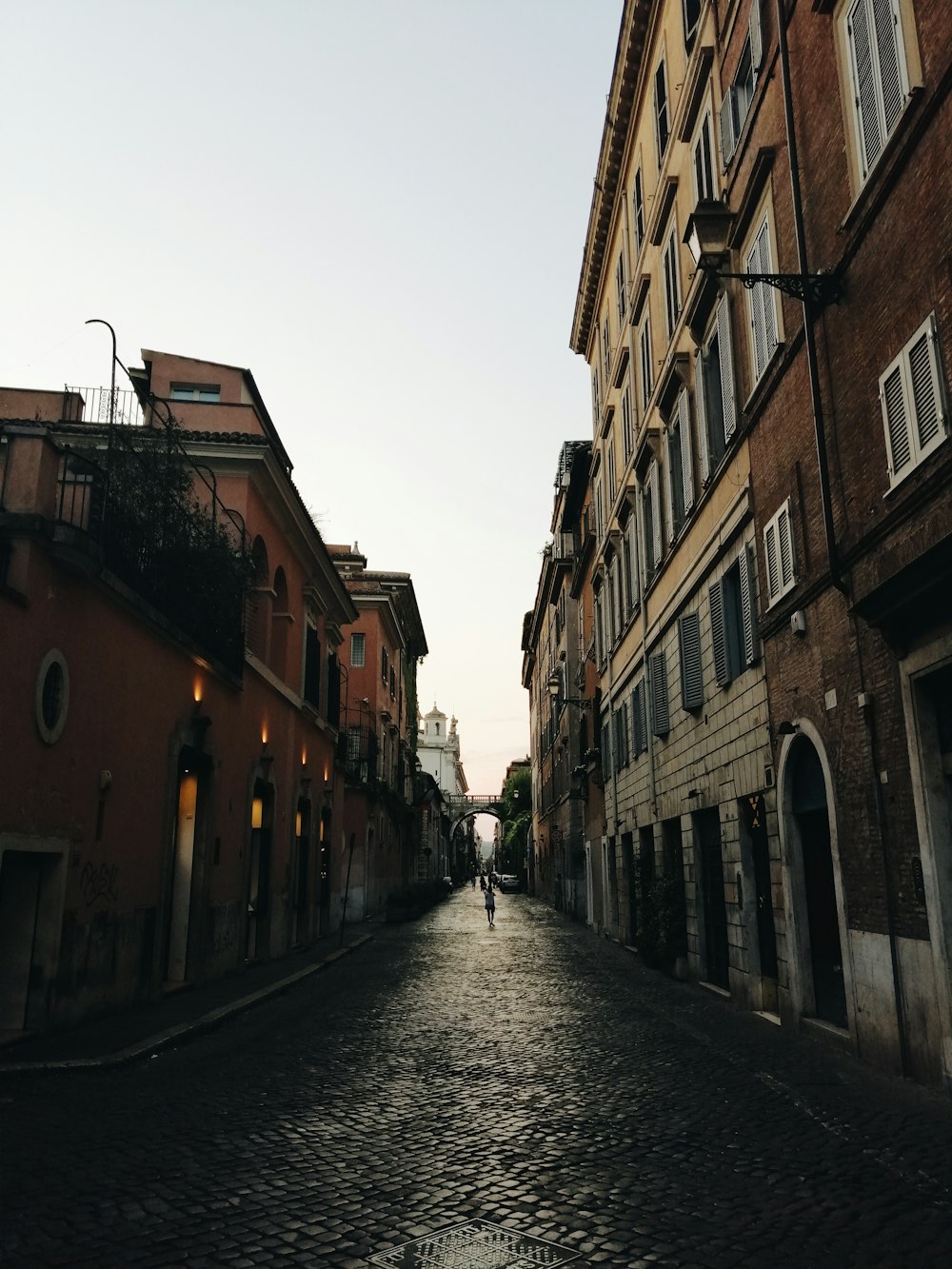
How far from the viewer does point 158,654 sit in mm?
14102

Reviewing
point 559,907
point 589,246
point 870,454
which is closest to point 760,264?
point 870,454

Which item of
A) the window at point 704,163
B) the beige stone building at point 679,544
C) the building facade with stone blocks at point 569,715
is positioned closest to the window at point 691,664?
the beige stone building at point 679,544

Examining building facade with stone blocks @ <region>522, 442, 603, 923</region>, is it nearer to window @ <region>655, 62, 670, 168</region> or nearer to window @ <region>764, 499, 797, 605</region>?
window @ <region>655, 62, 670, 168</region>

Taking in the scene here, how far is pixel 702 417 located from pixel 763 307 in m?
3.53

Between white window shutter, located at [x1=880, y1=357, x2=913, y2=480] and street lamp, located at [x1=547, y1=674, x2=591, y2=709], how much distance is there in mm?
24119

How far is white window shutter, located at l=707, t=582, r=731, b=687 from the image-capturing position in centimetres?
1426

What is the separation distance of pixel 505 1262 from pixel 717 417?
1285 cm

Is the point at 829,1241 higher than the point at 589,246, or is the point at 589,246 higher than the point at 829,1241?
the point at 589,246

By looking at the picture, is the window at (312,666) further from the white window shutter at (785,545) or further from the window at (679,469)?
the white window shutter at (785,545)

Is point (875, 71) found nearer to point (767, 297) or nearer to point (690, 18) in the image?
point (767, 297)

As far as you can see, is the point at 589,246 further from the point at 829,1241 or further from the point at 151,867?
the point at 829,1241

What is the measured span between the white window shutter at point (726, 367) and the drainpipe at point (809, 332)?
284cm

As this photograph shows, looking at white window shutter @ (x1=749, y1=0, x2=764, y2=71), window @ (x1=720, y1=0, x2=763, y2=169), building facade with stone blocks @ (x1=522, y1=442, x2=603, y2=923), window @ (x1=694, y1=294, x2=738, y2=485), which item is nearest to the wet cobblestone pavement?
window @ (x1=694, y1=294, x2=738, y2=485)

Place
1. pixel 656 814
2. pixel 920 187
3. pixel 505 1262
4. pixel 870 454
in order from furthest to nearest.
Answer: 1. pixel 656 814
2. pixel 870 454
3. pixel 920 187
4. pixel 505 1262
